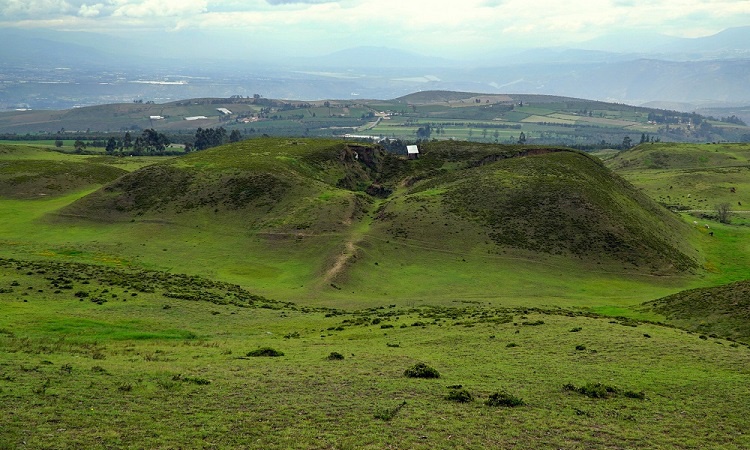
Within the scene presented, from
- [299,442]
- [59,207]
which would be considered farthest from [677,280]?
[59,207]

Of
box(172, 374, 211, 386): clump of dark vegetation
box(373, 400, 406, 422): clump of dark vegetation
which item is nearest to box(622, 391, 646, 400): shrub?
box(373, 400, 406, 422): clump of dark vegetation

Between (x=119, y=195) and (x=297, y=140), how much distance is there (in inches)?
1946

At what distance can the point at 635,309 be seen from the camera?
58.6 m

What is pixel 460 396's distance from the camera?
2766 centimetres

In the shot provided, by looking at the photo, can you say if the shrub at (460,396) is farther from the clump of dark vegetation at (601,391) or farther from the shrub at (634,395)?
the shrub at (634,395)

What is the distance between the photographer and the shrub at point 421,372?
103 feet

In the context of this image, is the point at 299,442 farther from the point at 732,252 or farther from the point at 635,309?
the point at 732,252

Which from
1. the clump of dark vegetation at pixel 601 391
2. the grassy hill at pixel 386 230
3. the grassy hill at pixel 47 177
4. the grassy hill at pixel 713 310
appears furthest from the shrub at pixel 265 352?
the grassy hill at pixel 47 177

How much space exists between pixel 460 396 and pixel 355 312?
29.9 m

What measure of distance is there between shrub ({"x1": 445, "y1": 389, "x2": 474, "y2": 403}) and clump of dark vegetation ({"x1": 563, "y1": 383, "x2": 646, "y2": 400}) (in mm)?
5606

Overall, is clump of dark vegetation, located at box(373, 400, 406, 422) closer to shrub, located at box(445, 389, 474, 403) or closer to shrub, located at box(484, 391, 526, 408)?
shrub, located at box(445, 389, 474, 403)

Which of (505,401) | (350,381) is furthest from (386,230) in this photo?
(505,401)

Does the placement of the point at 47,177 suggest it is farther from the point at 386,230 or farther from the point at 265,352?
the point at 265,352

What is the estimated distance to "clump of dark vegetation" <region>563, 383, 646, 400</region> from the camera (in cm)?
2870
